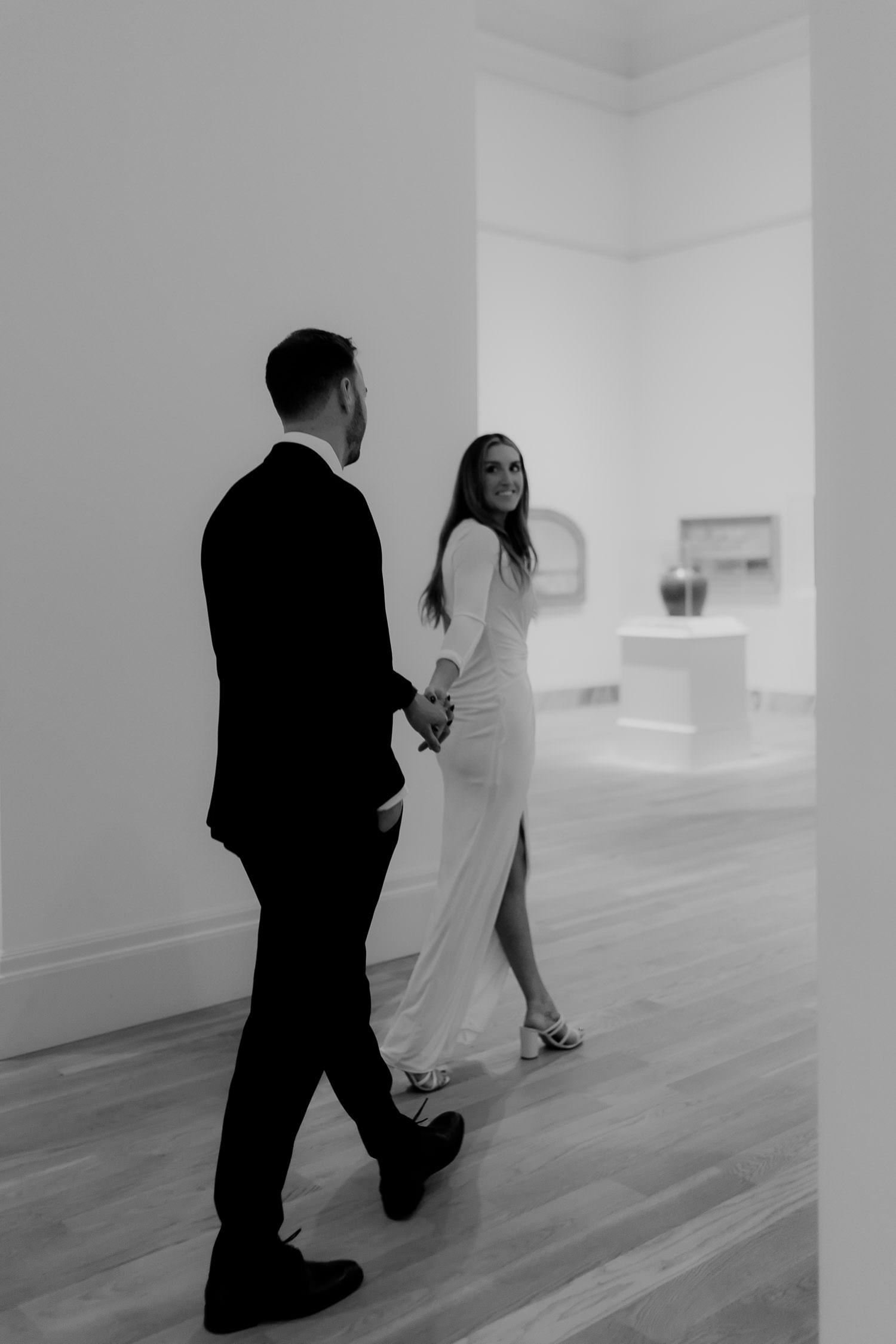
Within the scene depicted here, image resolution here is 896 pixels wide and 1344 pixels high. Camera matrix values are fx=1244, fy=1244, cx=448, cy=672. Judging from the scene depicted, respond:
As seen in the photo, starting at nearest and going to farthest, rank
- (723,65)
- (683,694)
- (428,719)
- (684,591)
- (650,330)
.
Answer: (428,719)
(683,694)
(684,591)
(723,65)
(650,330)

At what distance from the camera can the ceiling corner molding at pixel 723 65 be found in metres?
12.1

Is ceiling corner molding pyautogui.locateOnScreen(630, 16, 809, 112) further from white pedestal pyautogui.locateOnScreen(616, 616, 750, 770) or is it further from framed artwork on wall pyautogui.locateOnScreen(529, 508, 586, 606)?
white pedestal pyautogui.locateOnScreen(616, 616, 750, 770)

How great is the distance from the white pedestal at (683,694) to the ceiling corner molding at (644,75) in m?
6.32

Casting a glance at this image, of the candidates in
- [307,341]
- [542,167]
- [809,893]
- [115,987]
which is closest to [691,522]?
[542,167]

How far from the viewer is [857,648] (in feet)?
4.78

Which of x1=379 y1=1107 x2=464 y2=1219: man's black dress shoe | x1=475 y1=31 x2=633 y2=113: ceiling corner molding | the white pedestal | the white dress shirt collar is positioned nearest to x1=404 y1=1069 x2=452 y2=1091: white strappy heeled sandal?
x1=379 y1=1107 x2=464 y2=1219: man's black dress shoe

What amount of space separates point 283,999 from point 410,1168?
61 cm

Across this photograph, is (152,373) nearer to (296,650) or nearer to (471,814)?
(471,814)

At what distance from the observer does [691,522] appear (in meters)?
13.4

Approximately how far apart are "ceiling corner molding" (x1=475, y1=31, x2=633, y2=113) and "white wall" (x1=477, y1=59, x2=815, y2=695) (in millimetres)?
101

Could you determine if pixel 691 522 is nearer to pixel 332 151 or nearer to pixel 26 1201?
pixel 332 151

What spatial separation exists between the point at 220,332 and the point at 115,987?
2.12 m

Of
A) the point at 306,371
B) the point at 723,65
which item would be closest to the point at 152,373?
the point at 306,371

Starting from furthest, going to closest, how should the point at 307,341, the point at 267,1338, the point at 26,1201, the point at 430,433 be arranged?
the point at 430,433 < the point at 26,1201 < the point at 307,341 < the point at 267,1338
